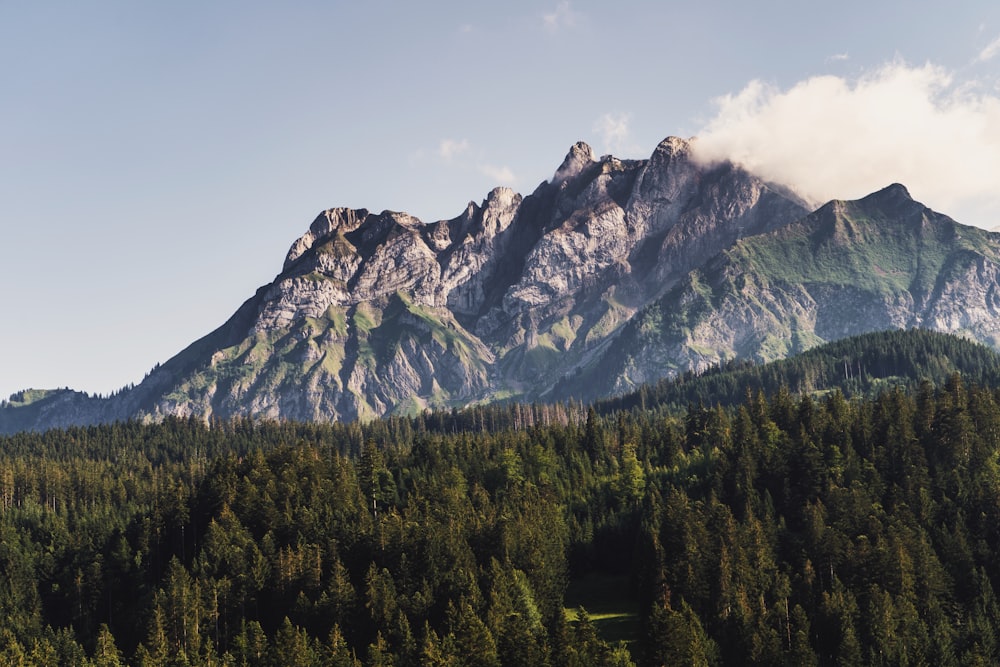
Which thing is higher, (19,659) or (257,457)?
(257,457)

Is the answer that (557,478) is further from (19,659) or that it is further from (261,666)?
(19,659)

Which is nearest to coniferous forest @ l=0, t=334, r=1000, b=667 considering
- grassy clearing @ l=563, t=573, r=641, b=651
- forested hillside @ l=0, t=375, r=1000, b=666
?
forested hillside @ l=0, t=375, r=1000, b=666

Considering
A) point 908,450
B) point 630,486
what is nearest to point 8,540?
point 630,486

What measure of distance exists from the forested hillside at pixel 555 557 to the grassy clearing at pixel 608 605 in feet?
5.17

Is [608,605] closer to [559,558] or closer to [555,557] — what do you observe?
[555,557]

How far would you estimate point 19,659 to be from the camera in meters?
112

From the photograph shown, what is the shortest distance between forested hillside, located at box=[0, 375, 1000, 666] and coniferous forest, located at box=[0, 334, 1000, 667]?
1.25ft

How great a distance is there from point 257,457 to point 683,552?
269ft

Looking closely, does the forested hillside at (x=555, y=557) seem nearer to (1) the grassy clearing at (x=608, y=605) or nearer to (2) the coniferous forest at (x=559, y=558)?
(2) the coniferous forest at (x=559, y=558)

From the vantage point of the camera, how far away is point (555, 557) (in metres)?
140

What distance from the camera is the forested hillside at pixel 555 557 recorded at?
108312 mm

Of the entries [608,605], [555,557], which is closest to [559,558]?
[555,557]

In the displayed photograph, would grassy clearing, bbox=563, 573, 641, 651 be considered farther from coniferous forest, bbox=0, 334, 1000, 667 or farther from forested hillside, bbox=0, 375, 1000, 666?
forested hillside, bbox=0, 375, 1000, 666

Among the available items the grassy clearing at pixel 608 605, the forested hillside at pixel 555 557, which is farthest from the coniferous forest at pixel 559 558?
the grassy clearing at pixel 608 605
